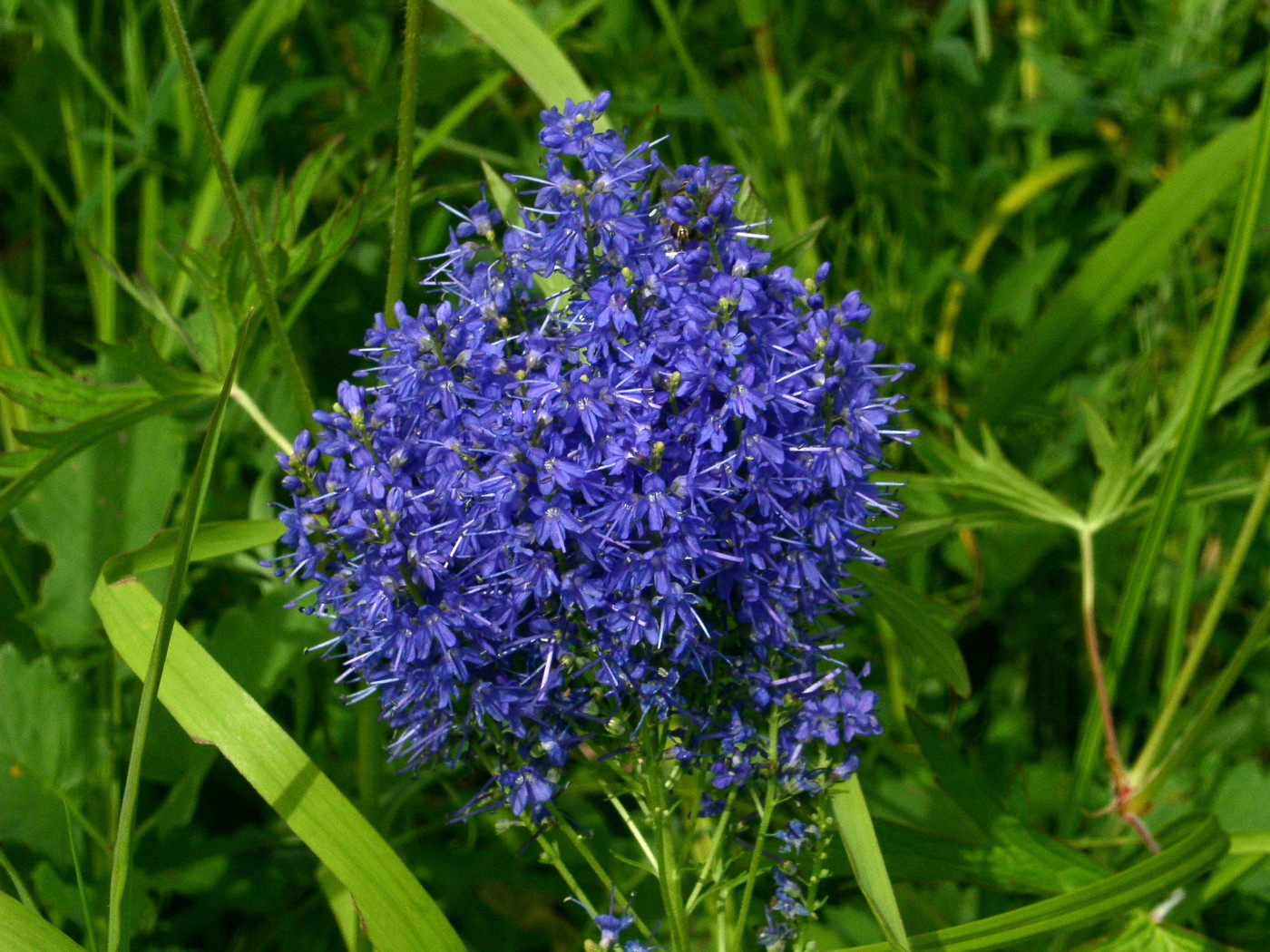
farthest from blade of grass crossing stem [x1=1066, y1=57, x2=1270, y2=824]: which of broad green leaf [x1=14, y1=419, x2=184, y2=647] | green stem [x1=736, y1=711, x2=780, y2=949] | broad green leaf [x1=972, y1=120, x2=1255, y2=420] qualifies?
broad green leaf [x1=14, y1=419, x2=184, y2=647]

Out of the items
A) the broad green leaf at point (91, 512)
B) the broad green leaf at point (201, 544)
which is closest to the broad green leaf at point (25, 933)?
the broad green leaf at point (201, 544)

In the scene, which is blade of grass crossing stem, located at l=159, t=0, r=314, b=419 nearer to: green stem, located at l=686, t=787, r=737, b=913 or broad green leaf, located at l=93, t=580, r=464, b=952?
broad green leaf, located at l=93, t=580, r=464, b=952

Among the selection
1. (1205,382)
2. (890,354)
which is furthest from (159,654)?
(890,354)

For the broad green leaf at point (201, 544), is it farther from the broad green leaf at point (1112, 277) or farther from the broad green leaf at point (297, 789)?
the broad green leaf at point (1112, 277)

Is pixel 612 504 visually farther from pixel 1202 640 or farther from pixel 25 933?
pixel 1202 640

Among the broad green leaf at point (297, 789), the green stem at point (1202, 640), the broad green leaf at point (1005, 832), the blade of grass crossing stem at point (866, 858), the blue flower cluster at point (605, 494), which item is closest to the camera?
the blue flower cluster at point (605, 494)
